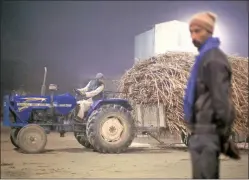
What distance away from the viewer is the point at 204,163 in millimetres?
1496

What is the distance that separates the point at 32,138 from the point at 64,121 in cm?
35

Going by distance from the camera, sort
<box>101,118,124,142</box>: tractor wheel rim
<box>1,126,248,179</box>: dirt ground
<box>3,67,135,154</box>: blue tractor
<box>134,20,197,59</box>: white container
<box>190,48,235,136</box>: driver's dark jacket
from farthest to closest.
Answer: <box>101,118,124,142</box>: tractor wheel rim < <box>3,67,135,154</box>: blue tractor < <box>134,20,197,59</box>: white container < <box>1,126,248,179</box>: dirt ground < <box>190,48,235,136</box>: driver's dark jacket

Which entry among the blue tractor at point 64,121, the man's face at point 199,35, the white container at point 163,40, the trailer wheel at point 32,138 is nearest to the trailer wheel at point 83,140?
the blue tractor at point 64,121

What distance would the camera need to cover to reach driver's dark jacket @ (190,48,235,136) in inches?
56.1

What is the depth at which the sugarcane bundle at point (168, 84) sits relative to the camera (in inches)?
131

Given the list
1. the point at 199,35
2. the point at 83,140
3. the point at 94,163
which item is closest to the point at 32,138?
the point at 83,140

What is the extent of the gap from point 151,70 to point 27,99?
126 cm

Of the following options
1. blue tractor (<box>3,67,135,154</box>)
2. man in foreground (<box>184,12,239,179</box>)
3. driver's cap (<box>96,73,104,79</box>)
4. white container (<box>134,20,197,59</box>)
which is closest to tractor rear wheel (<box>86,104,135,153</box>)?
blue tractor (<box>3,67,135,154</box>)

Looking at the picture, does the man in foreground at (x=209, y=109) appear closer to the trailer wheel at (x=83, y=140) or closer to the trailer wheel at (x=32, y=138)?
the trailer wheel at (x=83, y=140)

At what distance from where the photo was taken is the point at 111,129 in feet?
11.6

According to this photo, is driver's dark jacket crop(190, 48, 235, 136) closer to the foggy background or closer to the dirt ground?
the dirt ground

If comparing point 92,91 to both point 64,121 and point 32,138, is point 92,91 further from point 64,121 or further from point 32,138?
point 32,138

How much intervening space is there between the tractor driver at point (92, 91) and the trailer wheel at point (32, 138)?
1.47 ft

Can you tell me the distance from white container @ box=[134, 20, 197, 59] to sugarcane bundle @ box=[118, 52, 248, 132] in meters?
0.07
